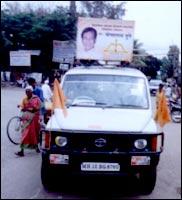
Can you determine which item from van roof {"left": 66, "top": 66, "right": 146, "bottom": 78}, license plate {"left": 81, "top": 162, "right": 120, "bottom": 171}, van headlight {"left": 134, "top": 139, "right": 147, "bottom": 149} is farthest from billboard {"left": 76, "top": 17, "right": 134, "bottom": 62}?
license plate {"left": 81, "top": 162, "right": 120, "bottom": 171}

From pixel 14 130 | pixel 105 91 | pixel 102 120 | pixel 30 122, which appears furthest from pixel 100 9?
pixel 102 120

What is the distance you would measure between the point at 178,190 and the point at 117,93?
1.75 metres

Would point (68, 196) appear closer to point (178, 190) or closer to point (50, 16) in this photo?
point (178, 190)

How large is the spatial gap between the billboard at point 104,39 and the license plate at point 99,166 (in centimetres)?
357

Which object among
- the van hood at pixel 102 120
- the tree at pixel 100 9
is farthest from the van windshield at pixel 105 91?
the tree at pixel 100 9

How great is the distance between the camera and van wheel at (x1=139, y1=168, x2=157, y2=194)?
6097mm

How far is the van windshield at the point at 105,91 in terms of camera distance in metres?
6.98

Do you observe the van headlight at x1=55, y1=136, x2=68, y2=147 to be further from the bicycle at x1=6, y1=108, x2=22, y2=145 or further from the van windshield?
the bicycle at x1=6, y1=108, x2=22, y2=145

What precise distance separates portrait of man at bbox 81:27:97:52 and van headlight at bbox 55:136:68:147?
12.0 feet

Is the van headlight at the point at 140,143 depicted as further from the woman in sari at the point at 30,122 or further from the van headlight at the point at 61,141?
the woman in sari at the point at 30,122

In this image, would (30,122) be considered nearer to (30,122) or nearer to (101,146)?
(30,122)

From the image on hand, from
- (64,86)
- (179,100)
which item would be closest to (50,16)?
(179,100)

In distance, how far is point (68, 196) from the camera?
19.9ft

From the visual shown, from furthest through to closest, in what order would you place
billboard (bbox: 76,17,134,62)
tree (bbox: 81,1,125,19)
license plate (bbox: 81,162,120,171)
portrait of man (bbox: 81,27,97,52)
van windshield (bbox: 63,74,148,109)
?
tree (bbox: 81,1,125,19), portrait of man (bbox: 81,27,97,52), billboard (bbox: 76,17,134,62), van windshield (bbox: 63,74,148,109), license plate (bbox: 81,162,120,171)
